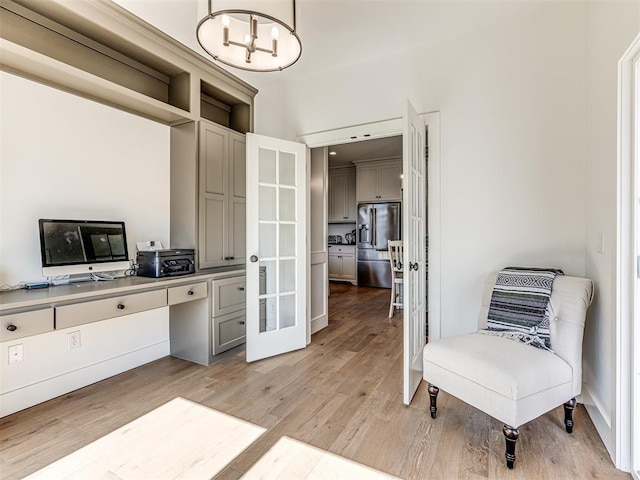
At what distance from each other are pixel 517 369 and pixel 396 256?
3.02 metres

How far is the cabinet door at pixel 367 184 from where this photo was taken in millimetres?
6676

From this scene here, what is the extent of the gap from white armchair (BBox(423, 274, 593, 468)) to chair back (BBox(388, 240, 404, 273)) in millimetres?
2494

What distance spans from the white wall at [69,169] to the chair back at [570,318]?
316cm

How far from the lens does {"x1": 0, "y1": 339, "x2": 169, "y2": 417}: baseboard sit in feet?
6.66

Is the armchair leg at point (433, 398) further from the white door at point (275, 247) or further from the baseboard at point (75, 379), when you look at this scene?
the baseboard at point (75, 379)

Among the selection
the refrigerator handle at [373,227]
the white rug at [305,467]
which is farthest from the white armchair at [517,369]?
the refrigerator handle at [373,227]

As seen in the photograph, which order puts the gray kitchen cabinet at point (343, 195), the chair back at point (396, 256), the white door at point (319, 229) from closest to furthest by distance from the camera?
the white door at point (319, 229) → the chair back at point (396, 256) → the gray kitchen cabinet at point (343, 195)

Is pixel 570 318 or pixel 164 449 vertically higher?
pixel 570 318

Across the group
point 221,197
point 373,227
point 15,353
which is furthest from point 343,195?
point 15,353

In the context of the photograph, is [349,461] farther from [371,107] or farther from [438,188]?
[371,107]

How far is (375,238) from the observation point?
655cm

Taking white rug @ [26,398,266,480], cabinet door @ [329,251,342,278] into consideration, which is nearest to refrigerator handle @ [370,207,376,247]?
A: cabinet door @ [329,251,342,278]

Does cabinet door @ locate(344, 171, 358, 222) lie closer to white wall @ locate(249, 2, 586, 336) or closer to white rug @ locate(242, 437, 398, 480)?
white wall @ locate(249, 2, 586, 336)

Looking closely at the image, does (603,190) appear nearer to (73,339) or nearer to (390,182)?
(73,339)
